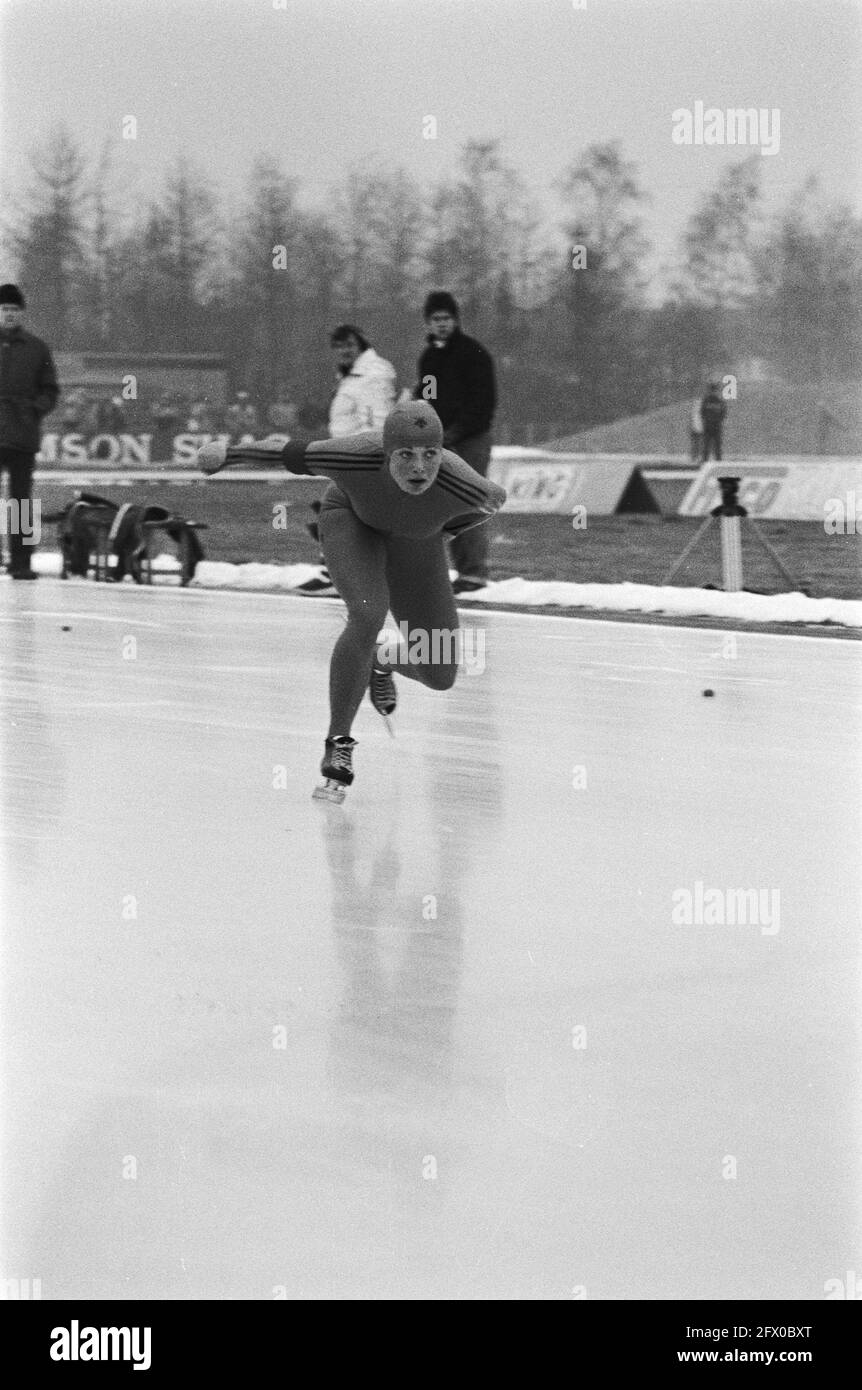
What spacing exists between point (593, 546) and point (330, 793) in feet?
51.6

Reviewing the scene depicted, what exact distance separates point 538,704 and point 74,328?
43.2 metres

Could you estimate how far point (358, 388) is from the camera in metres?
14.4

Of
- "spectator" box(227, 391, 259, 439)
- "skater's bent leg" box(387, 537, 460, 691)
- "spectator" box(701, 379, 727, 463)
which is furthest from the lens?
"spectator" box(227, 391, 259, 439)

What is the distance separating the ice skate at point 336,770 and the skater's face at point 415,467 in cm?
84

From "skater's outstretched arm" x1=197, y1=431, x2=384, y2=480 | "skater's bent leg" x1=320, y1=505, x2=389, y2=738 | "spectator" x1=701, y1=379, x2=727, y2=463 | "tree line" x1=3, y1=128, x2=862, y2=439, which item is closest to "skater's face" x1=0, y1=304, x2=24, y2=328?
"skater's bent leg" x1=320, y1=505, x2=389, y2=738

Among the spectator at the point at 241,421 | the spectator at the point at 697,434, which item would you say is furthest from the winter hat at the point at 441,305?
the spectator at the point at 241,421

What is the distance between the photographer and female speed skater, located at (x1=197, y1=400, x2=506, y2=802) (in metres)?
6.77

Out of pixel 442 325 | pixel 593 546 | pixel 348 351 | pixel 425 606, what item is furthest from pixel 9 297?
pixel 425 606

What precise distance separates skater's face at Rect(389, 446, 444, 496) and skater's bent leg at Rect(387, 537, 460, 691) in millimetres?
795

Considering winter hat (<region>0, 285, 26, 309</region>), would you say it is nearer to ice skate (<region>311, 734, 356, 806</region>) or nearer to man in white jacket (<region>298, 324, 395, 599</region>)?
man in white jacket (<region>298, 324, 395, 599</region>)

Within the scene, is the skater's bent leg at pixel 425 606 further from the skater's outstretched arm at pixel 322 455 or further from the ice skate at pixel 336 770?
the ice skate at pixel 336 770

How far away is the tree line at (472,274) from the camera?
51.3m

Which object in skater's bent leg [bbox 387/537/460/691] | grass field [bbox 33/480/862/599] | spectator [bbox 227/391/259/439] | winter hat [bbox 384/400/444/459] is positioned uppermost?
winter hat [bbox 384/400/444/459]
